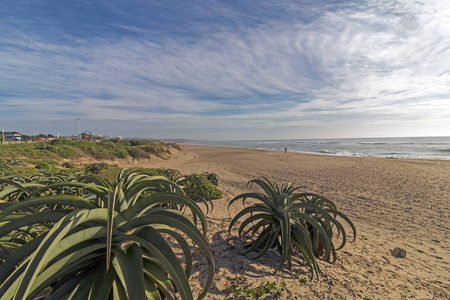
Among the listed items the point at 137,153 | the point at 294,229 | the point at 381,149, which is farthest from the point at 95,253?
the point at 381,149

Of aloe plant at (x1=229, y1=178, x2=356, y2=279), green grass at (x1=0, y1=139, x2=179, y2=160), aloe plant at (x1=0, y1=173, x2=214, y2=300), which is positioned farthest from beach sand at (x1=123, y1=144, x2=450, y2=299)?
green grass at (x1=0, y1=139, x2=179, y2=160)

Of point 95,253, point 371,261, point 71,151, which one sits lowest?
point 371,261

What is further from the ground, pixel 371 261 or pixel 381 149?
pixel 381 149

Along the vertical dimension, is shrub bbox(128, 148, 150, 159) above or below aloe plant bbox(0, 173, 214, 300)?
below

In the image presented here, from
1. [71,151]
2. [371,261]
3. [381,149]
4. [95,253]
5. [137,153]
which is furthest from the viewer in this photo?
[381,149]

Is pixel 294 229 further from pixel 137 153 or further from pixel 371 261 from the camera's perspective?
pixel 137 153

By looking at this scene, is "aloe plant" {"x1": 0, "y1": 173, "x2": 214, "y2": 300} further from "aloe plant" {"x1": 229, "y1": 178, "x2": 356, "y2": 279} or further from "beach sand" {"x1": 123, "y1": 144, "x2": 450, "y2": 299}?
"aloe plant" {"x1": 229, "y1": 178, "x2": 356, "y2": 279}

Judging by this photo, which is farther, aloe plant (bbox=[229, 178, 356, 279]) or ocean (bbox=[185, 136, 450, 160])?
ocean (bbox=[185, 136, 450, 160])

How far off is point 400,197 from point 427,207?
1291 millimetres

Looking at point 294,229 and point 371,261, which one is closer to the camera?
point 294,229

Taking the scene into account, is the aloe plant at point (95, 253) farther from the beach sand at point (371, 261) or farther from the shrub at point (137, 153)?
the shrub at point (137, 153)

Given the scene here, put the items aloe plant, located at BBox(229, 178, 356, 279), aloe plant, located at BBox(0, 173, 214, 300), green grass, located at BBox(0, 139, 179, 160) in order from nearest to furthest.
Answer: aloe plant, located at BBox(0, 173, 214, 300), aloe plant, located at BBox(229, 178, 356, 279), green grass, located at BBox(0, 139, 179, 160)

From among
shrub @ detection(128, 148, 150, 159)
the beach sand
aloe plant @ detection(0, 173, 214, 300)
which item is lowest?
the beach sand

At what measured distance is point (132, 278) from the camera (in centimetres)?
113
